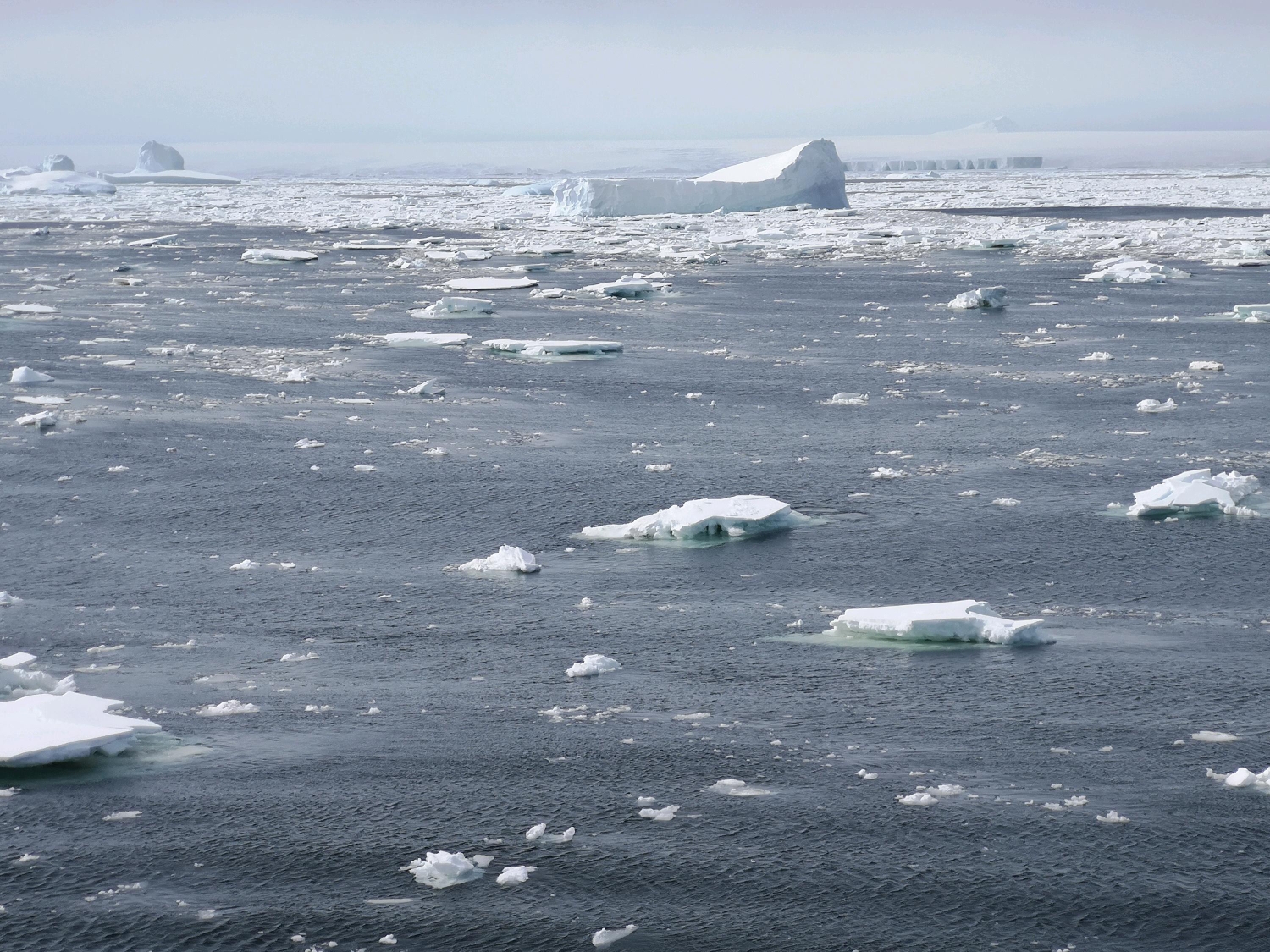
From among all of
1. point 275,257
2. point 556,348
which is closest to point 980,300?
point 556,348

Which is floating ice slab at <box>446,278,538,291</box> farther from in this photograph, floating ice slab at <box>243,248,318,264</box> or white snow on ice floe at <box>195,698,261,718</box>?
white snow on ice floe at <box>195,698,261,718</box>

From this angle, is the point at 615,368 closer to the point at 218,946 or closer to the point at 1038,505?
the point at 1038,505

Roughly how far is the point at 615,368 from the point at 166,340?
7444 mm

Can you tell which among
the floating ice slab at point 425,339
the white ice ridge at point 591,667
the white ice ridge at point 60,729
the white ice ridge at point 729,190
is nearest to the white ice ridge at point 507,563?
the white ice ridge at point 591,667

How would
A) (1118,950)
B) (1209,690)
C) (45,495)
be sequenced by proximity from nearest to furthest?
(1118,950), (1209,690), (45,495)

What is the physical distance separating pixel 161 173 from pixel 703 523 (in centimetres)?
10637

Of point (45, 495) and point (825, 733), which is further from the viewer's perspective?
point (45, 495)

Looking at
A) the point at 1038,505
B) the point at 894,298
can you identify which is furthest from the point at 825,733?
the point at 894,298

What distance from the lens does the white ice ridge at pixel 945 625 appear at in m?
8.41

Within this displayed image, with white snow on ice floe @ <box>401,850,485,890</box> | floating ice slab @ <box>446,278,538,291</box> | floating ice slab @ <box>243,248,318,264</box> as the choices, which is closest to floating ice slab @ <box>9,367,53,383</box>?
floating ice slab @ <box>446,278,538,291</box>

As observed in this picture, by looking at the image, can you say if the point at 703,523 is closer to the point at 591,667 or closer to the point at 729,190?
the point at 591,667

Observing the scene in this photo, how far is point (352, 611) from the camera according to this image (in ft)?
30.0

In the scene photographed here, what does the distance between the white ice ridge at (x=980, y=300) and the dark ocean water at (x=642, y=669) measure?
6.90 metres

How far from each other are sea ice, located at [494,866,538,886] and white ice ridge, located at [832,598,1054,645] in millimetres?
3374
